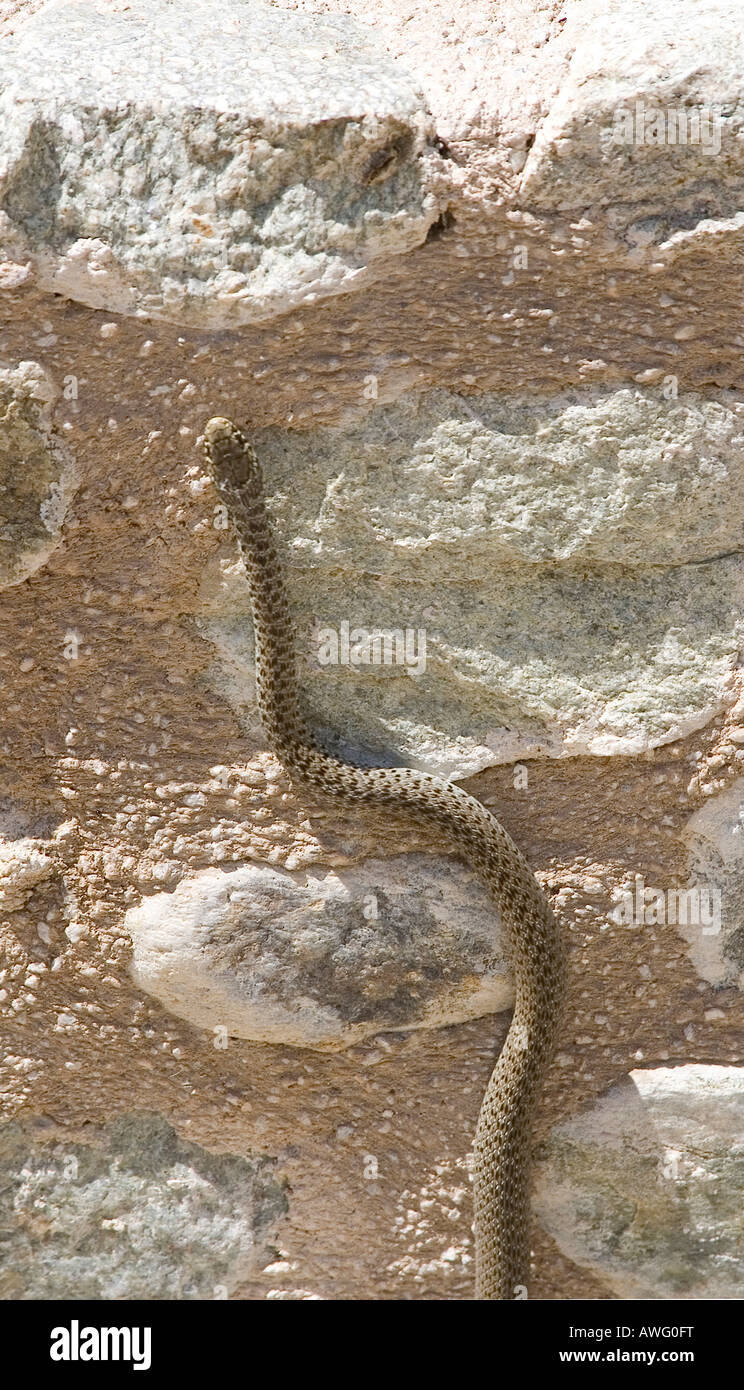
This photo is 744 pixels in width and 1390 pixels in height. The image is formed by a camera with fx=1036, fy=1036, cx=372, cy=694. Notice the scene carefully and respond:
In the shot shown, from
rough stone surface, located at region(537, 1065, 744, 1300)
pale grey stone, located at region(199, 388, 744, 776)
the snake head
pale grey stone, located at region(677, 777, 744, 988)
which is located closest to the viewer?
the snake head

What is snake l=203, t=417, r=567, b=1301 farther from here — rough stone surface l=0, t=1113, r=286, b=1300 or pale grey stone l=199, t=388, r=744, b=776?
rough stone surface l=0, t=1113, r=286, b=1300

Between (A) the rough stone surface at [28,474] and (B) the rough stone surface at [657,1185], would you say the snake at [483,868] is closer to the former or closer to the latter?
(B) the rough stone surface at [657,1185]

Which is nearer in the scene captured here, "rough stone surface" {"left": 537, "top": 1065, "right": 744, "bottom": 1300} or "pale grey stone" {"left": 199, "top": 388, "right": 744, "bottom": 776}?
"pale grey stone" {"left": 199, "top": 388, "right": 744, "bottom": 776}

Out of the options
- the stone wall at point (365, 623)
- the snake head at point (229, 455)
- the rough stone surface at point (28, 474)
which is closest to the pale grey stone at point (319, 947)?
the stone wall at point (365, 623)

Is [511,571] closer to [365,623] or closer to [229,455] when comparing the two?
[365,623]

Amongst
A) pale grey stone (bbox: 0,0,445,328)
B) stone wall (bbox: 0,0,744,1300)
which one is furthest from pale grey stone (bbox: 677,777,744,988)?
pale grey stone (bbox: 0,0,445,328)

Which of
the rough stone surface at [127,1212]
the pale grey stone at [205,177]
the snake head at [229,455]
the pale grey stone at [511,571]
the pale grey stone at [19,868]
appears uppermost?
the pale grey stone at [205,177]
